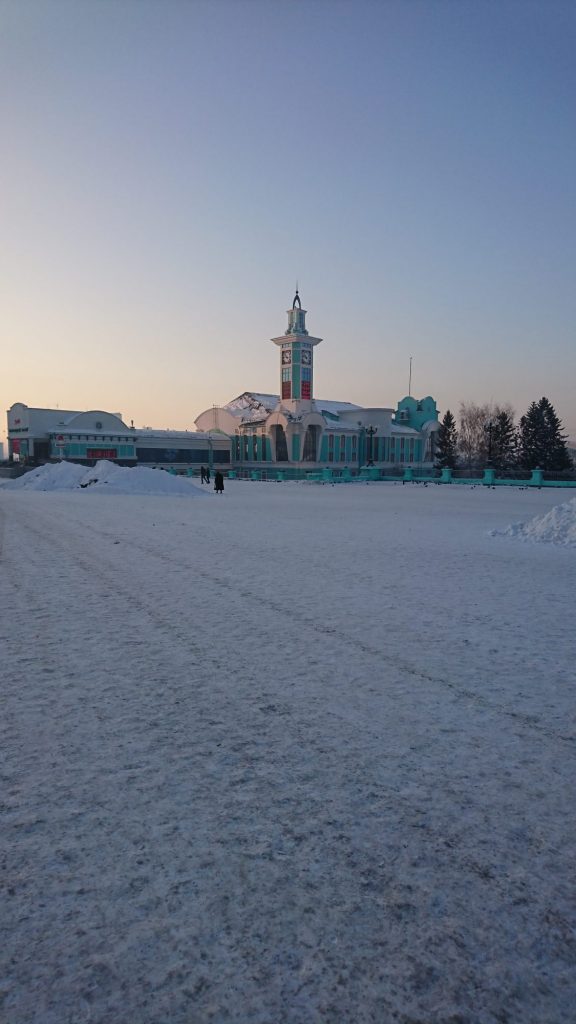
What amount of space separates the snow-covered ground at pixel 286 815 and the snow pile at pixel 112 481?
76.5ft

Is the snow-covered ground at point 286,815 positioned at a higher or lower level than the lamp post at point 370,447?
lower

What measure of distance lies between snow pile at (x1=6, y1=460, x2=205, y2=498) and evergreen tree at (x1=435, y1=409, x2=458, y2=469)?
51.9 m

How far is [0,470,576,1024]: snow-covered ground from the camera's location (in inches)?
72.7

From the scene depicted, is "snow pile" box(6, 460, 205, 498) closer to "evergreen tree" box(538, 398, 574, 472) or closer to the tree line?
the tree line

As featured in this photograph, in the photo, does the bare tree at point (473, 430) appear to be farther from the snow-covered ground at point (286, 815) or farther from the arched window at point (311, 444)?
the snow-covered ground at point (286, 815)

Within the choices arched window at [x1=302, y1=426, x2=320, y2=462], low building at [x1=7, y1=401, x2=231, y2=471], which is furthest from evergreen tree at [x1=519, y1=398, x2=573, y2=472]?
low building at [x1=7, y1=401, x2=231, y2=471]

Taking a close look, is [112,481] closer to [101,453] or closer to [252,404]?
[101,453]

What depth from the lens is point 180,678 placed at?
4480 millimetres

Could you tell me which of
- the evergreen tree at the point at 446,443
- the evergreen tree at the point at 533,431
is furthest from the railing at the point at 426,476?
the evergreen tree at the point at 533,431

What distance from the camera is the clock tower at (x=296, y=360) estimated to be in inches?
2635

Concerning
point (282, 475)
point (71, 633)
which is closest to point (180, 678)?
point (71, 633)

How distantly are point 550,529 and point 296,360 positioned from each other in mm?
57246

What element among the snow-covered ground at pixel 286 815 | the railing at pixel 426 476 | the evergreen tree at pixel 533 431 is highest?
the evergreen tree at pixel 533 431

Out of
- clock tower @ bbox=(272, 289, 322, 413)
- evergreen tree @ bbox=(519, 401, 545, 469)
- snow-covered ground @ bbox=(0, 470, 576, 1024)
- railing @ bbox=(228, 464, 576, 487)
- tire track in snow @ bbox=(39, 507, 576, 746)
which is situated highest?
clock tower @ bbox=(272, 289, 322, 413)
